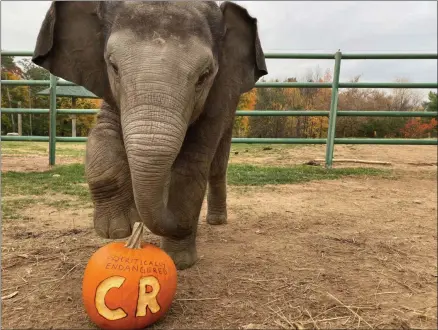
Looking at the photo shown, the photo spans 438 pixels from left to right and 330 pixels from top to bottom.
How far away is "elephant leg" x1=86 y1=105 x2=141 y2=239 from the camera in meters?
2.57

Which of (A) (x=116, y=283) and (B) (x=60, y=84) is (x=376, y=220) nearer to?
(A) (x=116, y=283)

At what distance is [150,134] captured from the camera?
1836 millimetres

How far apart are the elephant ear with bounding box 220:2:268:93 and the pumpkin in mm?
1333

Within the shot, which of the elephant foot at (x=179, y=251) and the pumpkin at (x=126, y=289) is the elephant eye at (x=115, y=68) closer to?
the pumpkin at (x=126, y=289)

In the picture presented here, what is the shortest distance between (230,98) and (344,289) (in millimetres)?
1282

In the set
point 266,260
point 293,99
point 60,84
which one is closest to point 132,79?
point 266,260

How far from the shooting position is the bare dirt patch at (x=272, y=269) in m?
1.98

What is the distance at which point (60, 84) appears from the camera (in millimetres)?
7609

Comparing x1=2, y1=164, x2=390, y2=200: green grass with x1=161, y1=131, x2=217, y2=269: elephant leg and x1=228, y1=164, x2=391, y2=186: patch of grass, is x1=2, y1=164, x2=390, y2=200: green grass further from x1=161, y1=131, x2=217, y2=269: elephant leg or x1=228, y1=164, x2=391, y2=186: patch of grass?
x1=161, y1=131, x2=217, y2=269: elephant leg

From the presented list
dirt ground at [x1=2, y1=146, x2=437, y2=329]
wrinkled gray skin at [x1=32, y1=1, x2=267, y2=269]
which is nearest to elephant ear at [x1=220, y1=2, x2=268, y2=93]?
wrinkled gray skin at [x1=32, y1=1, x2=267, y2=269]

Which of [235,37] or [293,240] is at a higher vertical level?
[235,37]

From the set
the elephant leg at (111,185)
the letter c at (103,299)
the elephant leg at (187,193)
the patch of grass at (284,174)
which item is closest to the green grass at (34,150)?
the patch of grass at (284,174)

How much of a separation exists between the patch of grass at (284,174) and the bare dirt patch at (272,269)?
1.59m

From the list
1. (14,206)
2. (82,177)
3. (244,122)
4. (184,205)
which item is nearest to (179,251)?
(184,205)
